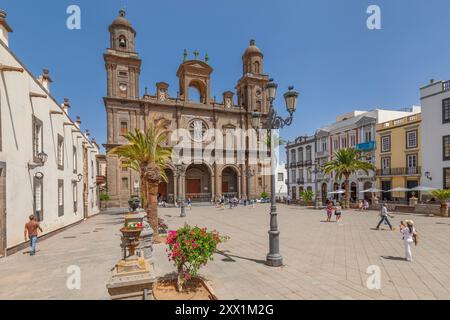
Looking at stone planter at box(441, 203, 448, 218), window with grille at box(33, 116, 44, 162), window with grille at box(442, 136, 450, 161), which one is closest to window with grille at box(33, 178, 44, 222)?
window with grille at box(33, 116, 44, 162)

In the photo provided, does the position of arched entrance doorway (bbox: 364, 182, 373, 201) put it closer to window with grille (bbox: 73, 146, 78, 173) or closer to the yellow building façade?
the yellow building façade

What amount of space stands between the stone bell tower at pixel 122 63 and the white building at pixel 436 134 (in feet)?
124

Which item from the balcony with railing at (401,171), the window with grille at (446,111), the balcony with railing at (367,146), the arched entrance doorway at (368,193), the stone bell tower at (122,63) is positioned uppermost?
the stone bell tower at (122,63)

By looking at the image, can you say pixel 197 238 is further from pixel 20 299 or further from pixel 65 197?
pixel 65 197

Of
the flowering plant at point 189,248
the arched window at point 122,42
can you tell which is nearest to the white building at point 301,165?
the arched window at point 122,42

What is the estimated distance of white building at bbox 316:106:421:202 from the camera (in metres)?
34.8

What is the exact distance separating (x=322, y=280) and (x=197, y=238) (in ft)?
11.7

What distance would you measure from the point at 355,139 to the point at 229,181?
70.8 feet

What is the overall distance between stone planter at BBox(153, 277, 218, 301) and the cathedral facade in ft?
91.5

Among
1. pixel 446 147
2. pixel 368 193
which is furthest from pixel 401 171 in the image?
pixel 368 193

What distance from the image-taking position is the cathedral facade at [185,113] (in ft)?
118

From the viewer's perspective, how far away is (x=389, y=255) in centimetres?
884

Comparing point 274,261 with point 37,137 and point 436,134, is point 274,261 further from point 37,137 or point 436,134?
point 436,134

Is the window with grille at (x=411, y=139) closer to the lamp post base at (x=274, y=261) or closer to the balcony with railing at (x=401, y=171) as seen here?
the balcony with railing at (x=401, y=171)
